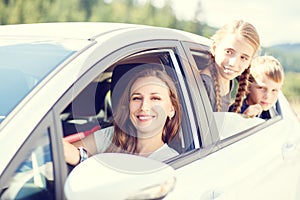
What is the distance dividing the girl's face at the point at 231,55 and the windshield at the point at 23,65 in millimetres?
1045

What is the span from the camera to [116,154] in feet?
5.24

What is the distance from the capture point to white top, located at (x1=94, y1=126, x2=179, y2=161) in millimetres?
2140

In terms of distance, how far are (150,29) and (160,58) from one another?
14cm

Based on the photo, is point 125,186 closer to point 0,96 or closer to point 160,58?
point 0,96

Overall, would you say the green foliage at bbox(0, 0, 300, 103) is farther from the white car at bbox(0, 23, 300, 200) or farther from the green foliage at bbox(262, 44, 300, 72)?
the white car at bbox(0, 23, 300, 200)

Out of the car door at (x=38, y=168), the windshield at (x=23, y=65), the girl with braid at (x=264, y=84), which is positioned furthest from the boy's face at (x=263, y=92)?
the car door at (x=38, y=168)

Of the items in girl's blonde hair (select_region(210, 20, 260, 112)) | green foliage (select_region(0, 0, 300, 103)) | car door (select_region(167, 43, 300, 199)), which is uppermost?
green foliage (select_region(0, 0, 300, 103))

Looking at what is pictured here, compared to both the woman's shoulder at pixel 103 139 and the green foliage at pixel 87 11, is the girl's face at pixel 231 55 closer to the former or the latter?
the woman's shoulder at pixel 103 139

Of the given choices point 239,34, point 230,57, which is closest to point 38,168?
point 230,57

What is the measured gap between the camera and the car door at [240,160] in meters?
2.04

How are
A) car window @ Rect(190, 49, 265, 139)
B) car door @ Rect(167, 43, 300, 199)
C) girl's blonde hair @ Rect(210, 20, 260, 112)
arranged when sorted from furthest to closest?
girl's blonde hair @ Rect(210, 20, 260, 112) → car window @ Rect(190, 49, 265, 139) → car door @ Rect(167, 43, 300, 199)

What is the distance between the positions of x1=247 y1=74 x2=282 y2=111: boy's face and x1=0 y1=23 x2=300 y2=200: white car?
105mm

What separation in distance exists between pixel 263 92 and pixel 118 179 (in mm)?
1778

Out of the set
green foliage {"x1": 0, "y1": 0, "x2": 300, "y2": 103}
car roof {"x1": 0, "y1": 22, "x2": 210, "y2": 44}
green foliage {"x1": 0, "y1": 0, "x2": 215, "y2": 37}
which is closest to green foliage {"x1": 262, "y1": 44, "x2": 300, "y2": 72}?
car roof {"x1": 0, "y1": 22, "x2": 210, "y2": 44}
